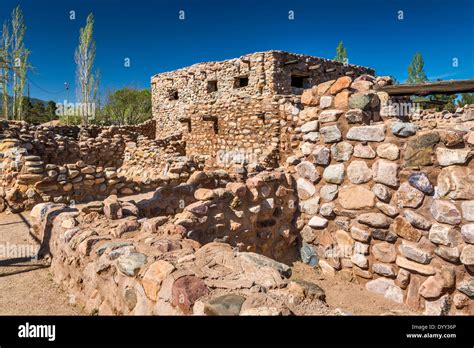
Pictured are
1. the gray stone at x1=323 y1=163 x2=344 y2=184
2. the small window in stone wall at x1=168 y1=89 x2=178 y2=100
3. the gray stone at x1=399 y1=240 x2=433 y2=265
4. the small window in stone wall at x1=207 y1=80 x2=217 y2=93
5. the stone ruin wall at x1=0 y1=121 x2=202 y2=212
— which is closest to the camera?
the gray stone at x1=399 y1=240 x2=433 y2=265

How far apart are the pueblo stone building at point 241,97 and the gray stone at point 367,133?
629 centimetres

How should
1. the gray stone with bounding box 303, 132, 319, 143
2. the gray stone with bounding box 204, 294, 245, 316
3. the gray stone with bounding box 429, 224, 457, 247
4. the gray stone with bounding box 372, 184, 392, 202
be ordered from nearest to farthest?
the gray stone with bounding box 204, 294, 245, 316 → the gray stone with bounding box 429, 224, 457, 247 → the gray stone with bounding box 372, 184, 392, 202 → the gray stone with bounding box 303, 132, 319, 143

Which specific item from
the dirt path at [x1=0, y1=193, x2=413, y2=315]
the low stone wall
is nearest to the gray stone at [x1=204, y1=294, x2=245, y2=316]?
the low stone wall

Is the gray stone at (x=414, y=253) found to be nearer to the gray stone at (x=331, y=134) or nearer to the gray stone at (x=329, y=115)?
the gray stone at (x=331, y=134)

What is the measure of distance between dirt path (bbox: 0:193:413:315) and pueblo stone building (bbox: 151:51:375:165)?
6536 mm

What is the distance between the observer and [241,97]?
1201 centimetres

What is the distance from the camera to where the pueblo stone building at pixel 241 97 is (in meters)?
10.8

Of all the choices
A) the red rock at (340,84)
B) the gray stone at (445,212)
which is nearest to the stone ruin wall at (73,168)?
the red rock at (340,84)

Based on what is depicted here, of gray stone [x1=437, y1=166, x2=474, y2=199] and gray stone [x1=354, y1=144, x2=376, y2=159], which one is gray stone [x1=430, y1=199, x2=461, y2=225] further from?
gray stone [x1=354, y1=144, x2=376, y2=159]

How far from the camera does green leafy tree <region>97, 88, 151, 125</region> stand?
1061 inches

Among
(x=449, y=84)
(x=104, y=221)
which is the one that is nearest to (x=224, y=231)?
(x=104, y=221)
